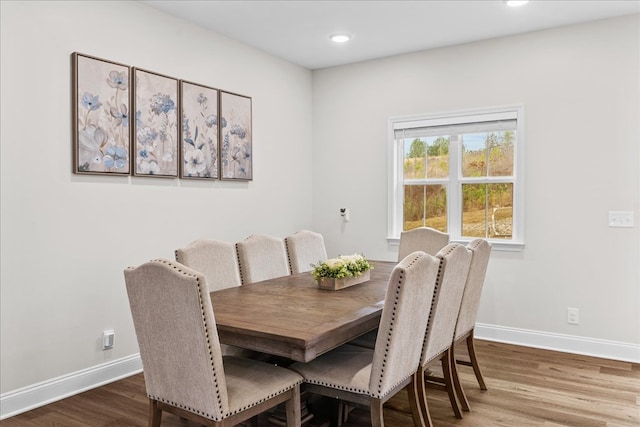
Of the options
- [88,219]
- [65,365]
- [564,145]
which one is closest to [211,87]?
[88,219]

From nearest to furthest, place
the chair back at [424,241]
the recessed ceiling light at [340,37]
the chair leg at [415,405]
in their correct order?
the chair leg at [415,405] → the chair back at [424,241] → the recessed ceiling light at [340,37]

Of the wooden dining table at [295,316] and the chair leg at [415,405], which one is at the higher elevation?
the wooden dining table at [295,316]

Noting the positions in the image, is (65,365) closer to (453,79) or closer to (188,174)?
(188,174)

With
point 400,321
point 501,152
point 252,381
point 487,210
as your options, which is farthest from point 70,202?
point 501,152

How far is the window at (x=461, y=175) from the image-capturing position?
436 centimetres

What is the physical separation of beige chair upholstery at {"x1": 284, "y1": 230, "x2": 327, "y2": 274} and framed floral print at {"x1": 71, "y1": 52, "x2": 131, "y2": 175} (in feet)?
4.31

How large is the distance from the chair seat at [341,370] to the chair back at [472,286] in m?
0.71

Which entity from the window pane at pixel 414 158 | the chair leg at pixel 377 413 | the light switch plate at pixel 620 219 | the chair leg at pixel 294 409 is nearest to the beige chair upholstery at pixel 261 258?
the chair leg at pixel 294 409

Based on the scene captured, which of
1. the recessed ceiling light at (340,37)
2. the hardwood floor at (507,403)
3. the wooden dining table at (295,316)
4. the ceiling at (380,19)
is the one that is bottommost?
the hardwood floor at (507,403)

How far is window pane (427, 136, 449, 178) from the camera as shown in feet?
15.5

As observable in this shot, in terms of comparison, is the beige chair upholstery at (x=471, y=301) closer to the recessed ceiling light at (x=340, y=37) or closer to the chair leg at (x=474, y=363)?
the chair leg at (x=474, y=363)

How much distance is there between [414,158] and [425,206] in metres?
0.50

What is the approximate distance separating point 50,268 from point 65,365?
0.64 metres

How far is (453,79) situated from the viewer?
15.1 ft
